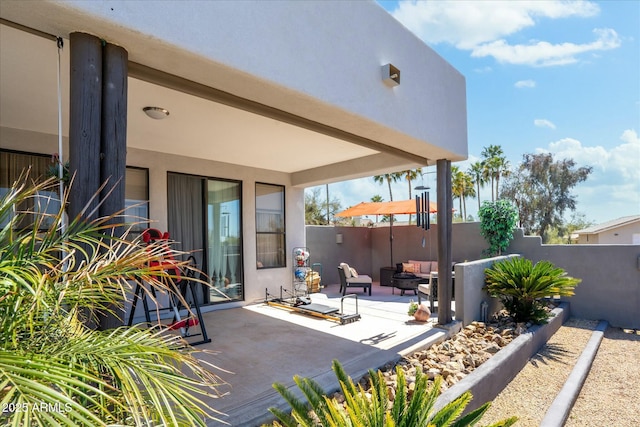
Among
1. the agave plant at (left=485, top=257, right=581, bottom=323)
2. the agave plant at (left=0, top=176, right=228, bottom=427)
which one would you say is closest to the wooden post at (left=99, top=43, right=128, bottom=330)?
the agave plant at (left=0, top=176, right=228, bottom=427)

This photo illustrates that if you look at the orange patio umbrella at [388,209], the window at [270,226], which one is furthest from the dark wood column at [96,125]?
the orange patio umbrella at [388,209]

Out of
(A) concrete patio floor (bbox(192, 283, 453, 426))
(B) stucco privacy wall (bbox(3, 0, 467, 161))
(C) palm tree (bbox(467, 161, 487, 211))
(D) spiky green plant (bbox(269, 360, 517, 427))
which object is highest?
(C) palm tree (bbox(467, 161, 487, 211))

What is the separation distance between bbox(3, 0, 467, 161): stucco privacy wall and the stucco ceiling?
553mm

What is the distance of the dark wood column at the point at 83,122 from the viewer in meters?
2.03

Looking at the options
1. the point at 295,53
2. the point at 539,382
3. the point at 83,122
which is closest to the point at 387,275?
the point at 539,382

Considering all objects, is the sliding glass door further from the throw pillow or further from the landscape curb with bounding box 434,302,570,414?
the throw pillow

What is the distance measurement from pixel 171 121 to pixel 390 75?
301 centimetres

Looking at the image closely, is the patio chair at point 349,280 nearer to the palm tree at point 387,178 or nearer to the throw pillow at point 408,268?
the throw pillow at point 408,268

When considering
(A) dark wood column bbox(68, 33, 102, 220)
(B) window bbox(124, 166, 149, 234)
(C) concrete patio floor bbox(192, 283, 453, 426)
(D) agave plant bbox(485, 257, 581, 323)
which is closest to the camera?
(A) dark wood column bbox(68, 33, 102, 220)

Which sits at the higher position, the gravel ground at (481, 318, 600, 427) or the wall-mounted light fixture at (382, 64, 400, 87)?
the wall-mounted light fixture at (382, 64, 400, 87)

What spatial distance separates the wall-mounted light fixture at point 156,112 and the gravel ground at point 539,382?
5.15m

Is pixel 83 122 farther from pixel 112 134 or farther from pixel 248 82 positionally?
pixel 248 82

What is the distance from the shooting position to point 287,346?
486 centimetres

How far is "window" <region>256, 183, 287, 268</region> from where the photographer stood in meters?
8.28
